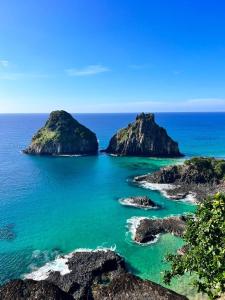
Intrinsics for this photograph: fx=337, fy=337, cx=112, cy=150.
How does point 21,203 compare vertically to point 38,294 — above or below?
below

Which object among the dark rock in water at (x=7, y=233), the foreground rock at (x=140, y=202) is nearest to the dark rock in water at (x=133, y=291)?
the dark rock in water at (x=7, y=233)

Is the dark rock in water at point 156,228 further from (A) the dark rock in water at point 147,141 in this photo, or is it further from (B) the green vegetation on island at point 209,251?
(A) the dark rock in water at point 147,141

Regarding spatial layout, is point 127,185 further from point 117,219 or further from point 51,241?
point 51,241

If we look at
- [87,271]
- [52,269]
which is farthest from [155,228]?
[52,269]

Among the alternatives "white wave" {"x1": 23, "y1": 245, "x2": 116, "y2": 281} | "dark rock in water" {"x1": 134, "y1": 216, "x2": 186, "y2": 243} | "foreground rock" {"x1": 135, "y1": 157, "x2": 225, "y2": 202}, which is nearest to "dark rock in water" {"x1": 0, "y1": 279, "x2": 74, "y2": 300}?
"white wave" {"x1": 23, "y1": 245, "x2": 116, "y2": 281}

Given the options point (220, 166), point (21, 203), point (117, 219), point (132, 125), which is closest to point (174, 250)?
point (117, 219)

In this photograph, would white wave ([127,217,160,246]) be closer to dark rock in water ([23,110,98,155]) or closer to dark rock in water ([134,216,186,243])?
dark rock in water ([134,216,186,243])
